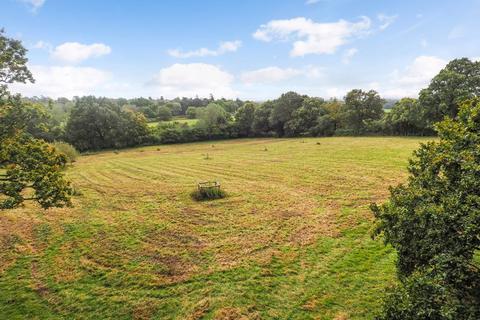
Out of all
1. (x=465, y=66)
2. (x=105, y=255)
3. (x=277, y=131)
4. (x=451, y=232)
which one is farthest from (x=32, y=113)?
(x=277, y=131)

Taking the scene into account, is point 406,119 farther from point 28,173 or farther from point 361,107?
point 28,173

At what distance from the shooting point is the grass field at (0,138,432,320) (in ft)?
39.6

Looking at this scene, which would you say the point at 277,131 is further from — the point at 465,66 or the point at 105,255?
the point at 105,255

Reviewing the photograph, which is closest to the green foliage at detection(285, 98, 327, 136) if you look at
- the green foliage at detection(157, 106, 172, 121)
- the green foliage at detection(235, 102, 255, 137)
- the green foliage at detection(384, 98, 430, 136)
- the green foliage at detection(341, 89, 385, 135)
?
the green foliage at detection(341, 89, 385, 135)

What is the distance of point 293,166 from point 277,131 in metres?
49.4

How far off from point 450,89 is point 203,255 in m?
55.0

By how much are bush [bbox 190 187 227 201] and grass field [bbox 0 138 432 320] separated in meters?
1.09

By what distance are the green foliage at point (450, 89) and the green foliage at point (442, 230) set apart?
49.0 m

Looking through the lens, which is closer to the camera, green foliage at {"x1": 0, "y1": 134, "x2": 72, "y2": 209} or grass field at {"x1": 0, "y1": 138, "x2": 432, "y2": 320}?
grass field at {"x1": 0, "y1": 138, "x2": 432, "y2": 320}

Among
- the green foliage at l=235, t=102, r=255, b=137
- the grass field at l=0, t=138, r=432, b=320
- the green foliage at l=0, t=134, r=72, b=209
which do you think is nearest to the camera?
the grass field at l=0, t=138, r=432, b=320

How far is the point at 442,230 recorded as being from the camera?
7.57m

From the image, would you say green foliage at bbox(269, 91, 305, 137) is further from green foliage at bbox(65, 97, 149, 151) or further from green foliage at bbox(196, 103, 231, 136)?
green foliage at bbox(65, 97, 149, 151)

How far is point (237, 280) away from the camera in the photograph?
44.6 ft

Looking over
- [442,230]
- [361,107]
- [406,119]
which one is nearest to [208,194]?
[442,230]
